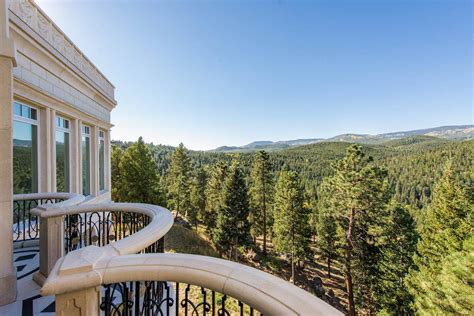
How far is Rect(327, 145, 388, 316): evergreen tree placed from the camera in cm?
1385

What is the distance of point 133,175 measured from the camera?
19.1m

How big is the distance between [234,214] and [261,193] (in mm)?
6959

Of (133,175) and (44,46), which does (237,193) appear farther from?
(44,46)

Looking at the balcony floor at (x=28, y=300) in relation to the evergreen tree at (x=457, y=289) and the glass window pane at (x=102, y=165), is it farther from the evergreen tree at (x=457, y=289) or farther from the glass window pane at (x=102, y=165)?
the evergreen tree at (x=457, y=289)

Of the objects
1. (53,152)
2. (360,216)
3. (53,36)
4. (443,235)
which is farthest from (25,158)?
(443,235)

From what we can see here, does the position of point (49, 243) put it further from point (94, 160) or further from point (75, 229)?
point (94, 160)

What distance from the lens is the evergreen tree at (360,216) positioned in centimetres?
1385

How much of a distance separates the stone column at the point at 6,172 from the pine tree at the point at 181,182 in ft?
95.1

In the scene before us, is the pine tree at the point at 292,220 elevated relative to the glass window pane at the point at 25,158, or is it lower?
lower

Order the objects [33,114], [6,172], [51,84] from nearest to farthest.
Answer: [6,172], [33,114], [51,84]

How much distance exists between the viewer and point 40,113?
21.1ft

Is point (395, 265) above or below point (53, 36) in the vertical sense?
below

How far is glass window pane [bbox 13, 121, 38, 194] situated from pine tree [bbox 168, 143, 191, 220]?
25617 mm

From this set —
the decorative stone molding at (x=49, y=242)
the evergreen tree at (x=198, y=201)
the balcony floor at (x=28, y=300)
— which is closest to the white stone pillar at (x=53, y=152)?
the balcony floor at (x=28, y=300)
